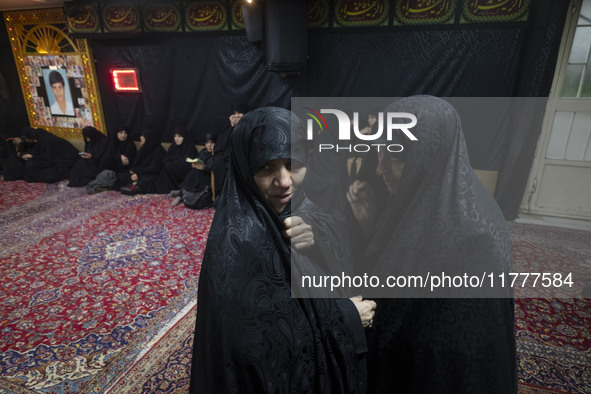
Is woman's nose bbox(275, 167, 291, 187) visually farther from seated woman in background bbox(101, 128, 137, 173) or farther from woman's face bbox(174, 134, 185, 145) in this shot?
seated woman in background bbox(101, 128, 137, 173)

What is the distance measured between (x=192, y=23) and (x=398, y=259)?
14.4 ft

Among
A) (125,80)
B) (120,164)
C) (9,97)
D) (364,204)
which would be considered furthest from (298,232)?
(9,97)

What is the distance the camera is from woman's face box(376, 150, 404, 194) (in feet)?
3.10

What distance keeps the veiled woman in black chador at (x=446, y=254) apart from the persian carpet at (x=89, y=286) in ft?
5.32

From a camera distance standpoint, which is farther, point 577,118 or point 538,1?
point 577,118

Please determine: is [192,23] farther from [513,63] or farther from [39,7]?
[513,63]

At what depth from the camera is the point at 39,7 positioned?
16.8ft

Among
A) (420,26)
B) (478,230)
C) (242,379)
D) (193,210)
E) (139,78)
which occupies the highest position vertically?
(420,26)

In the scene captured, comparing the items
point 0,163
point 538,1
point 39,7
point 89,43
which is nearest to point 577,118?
point 538,1

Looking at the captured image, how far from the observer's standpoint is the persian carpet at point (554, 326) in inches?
70.3

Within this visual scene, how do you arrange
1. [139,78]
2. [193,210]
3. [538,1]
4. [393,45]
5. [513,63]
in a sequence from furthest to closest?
[139,78], [193,210], [393,45], [513,63], [538,1]

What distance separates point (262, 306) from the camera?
0.84 m

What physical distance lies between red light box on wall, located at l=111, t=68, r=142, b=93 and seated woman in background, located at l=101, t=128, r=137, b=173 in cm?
58

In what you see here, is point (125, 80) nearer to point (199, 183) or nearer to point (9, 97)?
point (199, 183)
